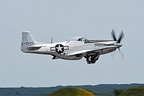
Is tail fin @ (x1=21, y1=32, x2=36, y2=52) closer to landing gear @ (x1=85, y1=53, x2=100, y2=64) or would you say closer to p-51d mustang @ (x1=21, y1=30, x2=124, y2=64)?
p-51d mustang @ (x1=21, y1=30, x2=124, y2=64)

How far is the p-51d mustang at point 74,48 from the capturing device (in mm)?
113312

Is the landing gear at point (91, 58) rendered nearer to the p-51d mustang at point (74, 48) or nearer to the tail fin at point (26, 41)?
the p-51d mustang at point (74, 48)

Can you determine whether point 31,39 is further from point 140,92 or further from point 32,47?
point 140,92

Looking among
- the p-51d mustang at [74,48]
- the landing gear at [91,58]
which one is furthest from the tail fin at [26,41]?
the landing gear at [91,58]

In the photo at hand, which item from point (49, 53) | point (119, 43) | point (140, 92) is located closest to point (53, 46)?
point (49, 53)

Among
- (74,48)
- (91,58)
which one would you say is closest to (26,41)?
(74,48)

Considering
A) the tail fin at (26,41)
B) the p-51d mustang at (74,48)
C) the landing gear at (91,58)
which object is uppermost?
the tail fin at (26,41)

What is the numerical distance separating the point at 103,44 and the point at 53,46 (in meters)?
8.10

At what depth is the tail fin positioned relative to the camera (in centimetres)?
11610

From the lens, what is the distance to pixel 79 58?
370ft

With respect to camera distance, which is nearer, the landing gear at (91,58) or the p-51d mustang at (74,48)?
the landing gear at (91,58)

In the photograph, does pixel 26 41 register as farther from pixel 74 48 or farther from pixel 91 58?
pixel 91 58

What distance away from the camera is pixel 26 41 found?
118m

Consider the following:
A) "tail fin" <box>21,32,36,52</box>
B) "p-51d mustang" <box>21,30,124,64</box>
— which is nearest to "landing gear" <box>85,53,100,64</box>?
"p-51d mustang" <box>21,30,124,64</box>
